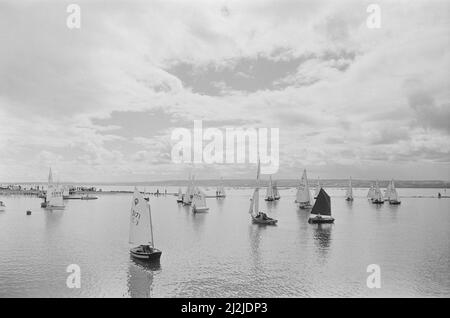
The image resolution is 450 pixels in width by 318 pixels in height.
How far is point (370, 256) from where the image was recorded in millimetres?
54281

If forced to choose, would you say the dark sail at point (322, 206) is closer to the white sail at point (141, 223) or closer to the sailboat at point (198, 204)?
the sailboat at point (198, 204)

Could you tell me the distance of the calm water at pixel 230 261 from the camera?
38.5 metres

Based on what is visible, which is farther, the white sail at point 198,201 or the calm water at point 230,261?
the white sail at point 198,201

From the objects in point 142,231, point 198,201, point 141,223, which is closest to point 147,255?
point 142,231

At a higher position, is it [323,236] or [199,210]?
[199,210]

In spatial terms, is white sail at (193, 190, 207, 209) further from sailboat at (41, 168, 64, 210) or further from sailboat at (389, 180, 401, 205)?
sailboat at (389, 180, 401, 205)

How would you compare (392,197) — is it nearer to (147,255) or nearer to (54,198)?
(54,198)

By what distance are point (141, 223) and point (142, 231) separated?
118cm

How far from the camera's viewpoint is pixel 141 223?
161ft

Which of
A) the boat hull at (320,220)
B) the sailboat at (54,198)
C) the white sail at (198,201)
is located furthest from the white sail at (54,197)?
the boat hull at (320,220)

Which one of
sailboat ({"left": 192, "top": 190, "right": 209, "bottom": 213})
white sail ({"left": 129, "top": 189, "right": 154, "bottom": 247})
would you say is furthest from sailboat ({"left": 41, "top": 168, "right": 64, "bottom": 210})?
white sail ({"left": 129, "top": 189, "right": 154, "bottom": 247})

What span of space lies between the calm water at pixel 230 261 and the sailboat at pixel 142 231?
62.3 inches

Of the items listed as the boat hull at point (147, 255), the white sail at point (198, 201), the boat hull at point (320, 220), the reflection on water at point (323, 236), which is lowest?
the reflection on water at point (323, 236)
